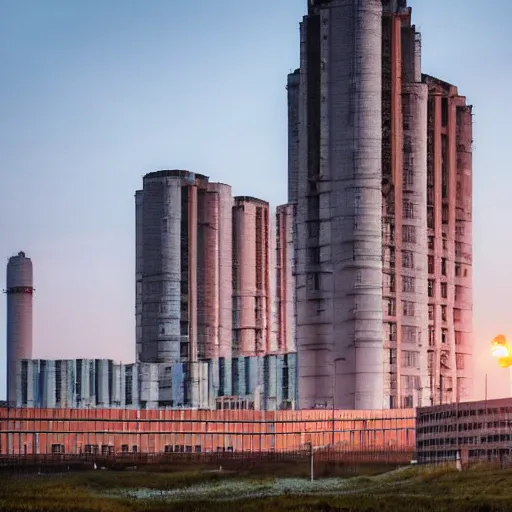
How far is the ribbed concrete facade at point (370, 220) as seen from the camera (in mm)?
96250

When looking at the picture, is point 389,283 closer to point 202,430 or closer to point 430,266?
point 430,266

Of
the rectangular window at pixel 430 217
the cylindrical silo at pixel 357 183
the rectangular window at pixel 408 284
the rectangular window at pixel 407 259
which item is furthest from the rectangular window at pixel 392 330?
the rectangular window at pixel 430 217

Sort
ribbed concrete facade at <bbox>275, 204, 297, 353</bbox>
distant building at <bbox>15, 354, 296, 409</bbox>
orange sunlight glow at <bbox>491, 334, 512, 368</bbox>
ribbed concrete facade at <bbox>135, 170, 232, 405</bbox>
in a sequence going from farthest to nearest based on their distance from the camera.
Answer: ribbed concrete facade at <bbox>275, 204, 297, 353</bbox> → ribbed concrete facade at <bbox>135, 170, 232, 405</bbox> → distant building at <bbox>15, 354, 296, 409</bbox> → orange sunlight glow at <bbox>491, 334, 512, 368</bbox>

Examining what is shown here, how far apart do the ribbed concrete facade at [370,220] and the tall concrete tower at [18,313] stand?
34109mm

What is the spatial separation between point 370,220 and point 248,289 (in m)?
37.1

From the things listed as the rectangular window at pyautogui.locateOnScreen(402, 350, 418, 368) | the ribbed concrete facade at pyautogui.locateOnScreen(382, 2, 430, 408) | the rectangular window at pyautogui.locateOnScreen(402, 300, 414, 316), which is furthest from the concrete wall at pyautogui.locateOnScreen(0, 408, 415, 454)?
the rectangular window at pyautogui.locateOnScreen(402, 300, 414, 316)

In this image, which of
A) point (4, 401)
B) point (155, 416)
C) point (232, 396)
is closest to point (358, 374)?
point (155, 416)

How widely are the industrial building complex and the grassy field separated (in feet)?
68.4

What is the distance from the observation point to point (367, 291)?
316 ft

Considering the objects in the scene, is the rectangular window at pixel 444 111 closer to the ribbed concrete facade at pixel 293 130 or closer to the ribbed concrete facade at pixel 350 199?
the ribbed concrete facade at pixel 293 130

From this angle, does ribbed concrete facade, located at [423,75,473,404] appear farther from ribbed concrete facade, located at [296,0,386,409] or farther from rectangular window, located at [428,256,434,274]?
ribbed concrete facade, located at [296,0,386,409]

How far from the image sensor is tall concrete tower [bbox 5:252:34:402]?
129625 millimetres

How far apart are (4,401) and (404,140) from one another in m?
43.4

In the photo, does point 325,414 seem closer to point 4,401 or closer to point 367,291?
point 367,291
